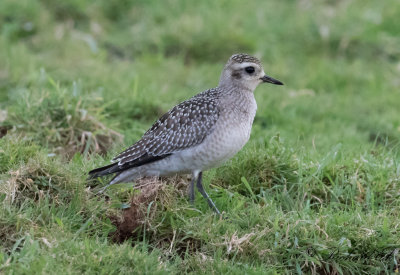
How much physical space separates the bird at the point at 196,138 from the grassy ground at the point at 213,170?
0.22 meters

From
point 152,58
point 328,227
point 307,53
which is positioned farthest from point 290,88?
point 328,227

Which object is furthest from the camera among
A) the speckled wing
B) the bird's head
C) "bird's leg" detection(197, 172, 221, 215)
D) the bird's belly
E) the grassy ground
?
the bird's head

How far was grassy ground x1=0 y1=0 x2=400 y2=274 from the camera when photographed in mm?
5711

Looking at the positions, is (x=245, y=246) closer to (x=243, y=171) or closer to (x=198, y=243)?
(x=198, y=243)

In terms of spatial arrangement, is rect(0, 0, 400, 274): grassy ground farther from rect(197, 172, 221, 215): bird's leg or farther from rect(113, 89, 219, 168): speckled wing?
rect(113, 89, 219, 168): speckled wing

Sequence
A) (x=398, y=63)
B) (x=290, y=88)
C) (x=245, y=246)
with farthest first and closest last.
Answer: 1. (x=398, y=63)
2. (x=290, y=88)
3. (x=245, y=246)

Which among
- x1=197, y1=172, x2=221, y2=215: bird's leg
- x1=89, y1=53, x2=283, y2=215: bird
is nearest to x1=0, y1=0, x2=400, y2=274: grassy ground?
x1=197, y1=172, x2=221, y2=215: bird's leg

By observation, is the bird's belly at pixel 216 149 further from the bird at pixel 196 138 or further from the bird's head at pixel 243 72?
the bird's head at pixel 243 72

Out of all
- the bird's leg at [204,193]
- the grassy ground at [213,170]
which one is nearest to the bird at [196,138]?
the bird's leg at [204,193]

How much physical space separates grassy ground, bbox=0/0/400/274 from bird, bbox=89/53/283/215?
0.22 meters

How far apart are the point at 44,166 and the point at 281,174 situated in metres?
2.20

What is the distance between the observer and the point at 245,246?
569 cm

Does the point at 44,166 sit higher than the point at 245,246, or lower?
higher

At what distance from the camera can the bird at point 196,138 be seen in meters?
6.43
